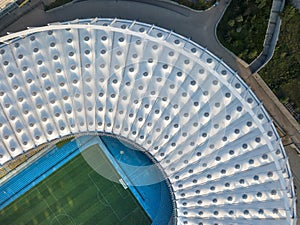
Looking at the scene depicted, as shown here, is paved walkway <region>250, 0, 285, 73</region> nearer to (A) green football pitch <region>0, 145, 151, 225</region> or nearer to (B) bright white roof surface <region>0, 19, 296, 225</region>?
(B) bright white roof surface <region>0, 19, 296, 225</region>

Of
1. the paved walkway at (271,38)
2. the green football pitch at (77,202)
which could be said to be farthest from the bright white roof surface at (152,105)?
the green football pitch at (77,202)

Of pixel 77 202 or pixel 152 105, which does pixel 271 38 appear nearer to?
pixel 152 105

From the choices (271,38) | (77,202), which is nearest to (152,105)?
(77,202)

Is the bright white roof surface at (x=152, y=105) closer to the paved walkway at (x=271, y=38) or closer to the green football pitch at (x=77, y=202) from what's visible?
the paved walkway at (x=271, y=38)

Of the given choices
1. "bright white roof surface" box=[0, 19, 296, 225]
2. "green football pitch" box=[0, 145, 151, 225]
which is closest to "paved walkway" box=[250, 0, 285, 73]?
"bright white roof surface" box=[0, 19, 296, 225]

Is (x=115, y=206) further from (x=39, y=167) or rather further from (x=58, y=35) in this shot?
(x=58, y=35)
